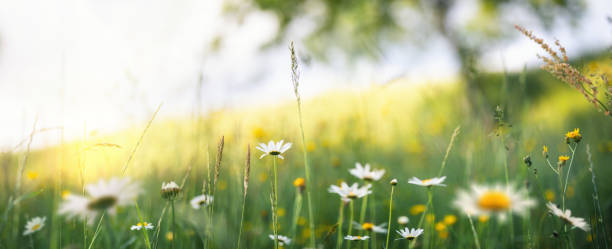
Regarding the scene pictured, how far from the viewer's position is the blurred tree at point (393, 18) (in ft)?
17.5

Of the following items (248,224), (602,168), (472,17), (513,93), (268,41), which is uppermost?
(472,17)

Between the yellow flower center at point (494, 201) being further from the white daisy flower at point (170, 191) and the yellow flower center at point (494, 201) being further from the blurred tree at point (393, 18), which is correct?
the blurred tree at point (393, 18)

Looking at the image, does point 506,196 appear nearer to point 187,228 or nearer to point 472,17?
point 187,228

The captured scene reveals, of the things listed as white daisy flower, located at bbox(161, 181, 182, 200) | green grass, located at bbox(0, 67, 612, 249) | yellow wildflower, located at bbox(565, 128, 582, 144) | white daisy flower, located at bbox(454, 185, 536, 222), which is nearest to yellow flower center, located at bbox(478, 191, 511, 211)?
white daisy flower, located at bbox(454, 185, 536, 222)

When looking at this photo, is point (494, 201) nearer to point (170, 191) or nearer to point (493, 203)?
point (493, 203)

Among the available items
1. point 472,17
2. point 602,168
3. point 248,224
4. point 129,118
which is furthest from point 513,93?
point 472,17

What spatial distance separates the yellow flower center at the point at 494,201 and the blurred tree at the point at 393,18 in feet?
15.4

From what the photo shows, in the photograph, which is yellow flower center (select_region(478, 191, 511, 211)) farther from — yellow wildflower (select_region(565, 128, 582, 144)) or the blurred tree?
the blurred tree

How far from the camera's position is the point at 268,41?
6.63m

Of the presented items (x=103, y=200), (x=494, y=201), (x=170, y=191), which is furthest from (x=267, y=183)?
(x=494, y=201)

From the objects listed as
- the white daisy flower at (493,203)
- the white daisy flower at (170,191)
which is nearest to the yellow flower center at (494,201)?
the white daisy flower at (493,203)

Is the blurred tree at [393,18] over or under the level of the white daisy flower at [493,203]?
over

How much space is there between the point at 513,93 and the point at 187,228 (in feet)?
6.80

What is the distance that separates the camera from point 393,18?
6.02 meters
